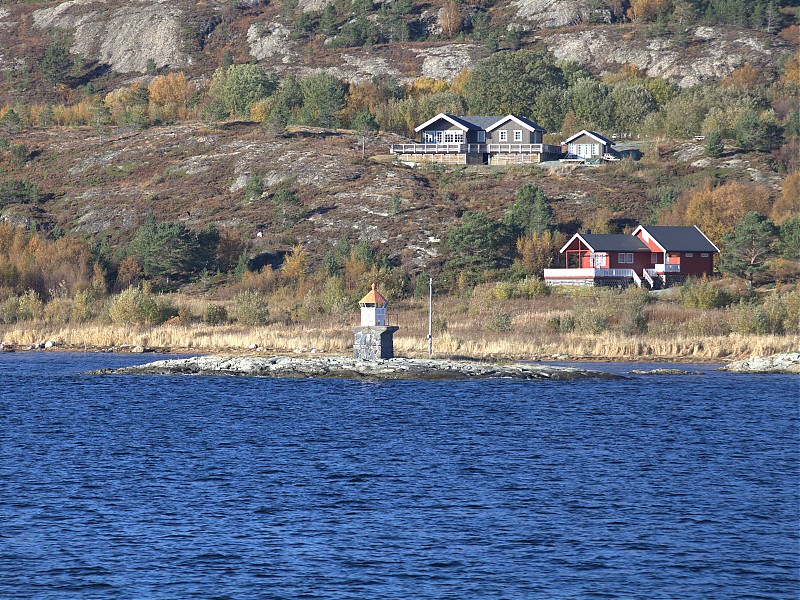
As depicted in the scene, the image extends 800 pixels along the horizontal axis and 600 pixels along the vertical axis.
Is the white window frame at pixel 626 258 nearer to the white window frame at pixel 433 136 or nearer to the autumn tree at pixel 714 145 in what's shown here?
the autumn tree at pixel 714 145

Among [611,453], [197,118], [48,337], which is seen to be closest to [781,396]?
[611,453]

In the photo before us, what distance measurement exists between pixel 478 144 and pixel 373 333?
78432 mm

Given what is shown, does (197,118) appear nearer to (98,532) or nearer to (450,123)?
(450,123)

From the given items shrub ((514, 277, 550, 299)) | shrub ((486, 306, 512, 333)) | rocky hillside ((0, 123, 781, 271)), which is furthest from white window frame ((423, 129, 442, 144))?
shrub ((486, 306, 512, 333))

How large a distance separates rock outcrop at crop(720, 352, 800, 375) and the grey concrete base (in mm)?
17815

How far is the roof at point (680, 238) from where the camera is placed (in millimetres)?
95750

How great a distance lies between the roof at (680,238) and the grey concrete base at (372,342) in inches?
1715

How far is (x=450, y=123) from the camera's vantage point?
132875 millimetres

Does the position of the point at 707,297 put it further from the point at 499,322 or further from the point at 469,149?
the point at 469,149

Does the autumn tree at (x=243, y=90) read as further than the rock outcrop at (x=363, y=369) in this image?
Yes

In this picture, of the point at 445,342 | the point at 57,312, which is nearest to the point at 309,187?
the point at 57,312

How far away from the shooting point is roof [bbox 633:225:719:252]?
9575 cm

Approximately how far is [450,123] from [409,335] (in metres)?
66.5

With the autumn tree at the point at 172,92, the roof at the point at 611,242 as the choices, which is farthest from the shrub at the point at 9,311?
the autumn tree at the point at 172,92
